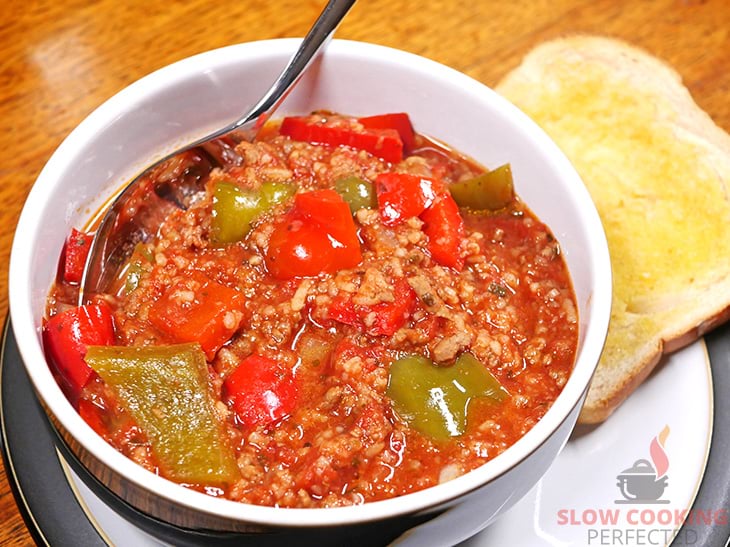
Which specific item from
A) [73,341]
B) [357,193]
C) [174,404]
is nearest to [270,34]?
[357,193]

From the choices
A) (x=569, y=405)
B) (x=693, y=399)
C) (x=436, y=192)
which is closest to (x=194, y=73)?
(x=436, y=192)

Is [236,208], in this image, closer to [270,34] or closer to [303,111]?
[303,111]

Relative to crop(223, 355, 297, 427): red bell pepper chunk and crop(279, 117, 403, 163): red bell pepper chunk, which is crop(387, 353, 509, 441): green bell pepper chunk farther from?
crop(279, 117, 403, 163): red bell pepper chunk

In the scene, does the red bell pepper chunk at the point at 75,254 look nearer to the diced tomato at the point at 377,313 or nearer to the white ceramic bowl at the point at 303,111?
the white ceramic bowl at the point at 303,111

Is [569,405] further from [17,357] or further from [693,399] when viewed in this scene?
[17,357]

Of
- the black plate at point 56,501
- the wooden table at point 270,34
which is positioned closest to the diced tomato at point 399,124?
the wooden table at point 270,34

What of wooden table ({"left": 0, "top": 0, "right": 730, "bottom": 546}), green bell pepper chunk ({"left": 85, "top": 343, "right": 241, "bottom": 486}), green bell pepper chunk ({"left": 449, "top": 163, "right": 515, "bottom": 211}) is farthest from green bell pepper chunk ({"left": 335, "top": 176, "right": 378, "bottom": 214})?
wooden table ({"left": 0, "top": 0, "right": 730, "bottom": 546})

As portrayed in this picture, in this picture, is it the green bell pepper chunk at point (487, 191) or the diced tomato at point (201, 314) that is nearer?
the diced tomato at point (201, 314)
